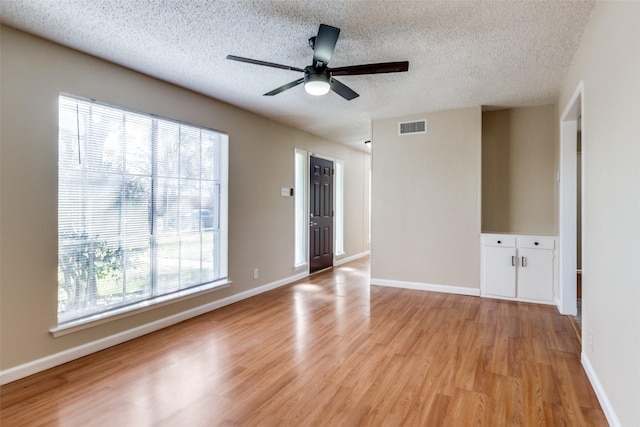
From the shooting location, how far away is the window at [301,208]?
19.3ft

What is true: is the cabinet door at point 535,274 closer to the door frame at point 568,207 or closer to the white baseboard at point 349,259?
the door frame at point 568,207

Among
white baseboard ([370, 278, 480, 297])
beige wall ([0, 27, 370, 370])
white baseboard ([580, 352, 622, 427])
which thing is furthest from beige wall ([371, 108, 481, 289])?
beige wall ([0, 27, 370, 370])

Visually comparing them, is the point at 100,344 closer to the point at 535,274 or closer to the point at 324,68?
the point at 324,68

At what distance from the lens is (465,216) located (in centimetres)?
474

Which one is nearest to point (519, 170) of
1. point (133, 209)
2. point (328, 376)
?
point (328, 376)

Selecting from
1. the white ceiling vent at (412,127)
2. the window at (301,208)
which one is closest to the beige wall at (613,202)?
the white ceiling vent at (412,127)

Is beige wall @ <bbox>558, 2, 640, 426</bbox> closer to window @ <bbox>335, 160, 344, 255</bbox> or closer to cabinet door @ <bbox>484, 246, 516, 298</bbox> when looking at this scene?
cabinet door @ <bbox>484, 246, 516, 298</bbox>

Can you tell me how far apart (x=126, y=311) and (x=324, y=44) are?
289 cm

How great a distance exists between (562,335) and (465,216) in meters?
1.86

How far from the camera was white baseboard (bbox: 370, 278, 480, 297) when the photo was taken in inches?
187

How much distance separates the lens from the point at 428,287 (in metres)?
4.98

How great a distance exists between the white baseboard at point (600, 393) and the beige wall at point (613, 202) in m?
0.03

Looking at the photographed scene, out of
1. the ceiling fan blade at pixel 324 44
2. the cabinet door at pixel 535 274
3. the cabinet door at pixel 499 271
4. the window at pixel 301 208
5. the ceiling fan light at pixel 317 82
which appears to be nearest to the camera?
the ceiling fan blade at pixel 324 44

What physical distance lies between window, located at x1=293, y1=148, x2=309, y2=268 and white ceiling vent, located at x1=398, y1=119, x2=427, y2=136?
1.73 metres
